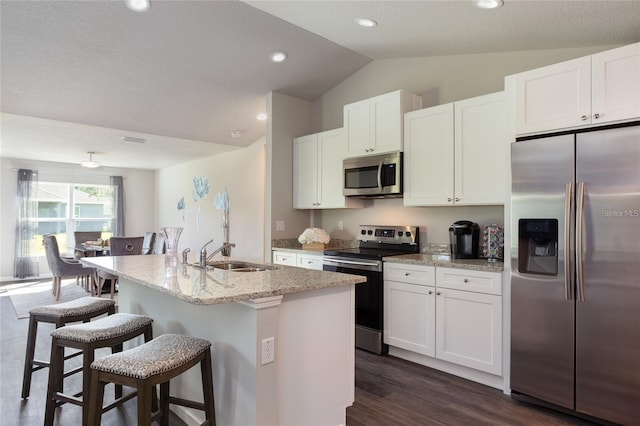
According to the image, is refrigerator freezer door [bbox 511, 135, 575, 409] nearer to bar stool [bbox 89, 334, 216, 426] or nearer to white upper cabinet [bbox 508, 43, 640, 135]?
white upper cabinet [bbox 508, 43, 640, 135]

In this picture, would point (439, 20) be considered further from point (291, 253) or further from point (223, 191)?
point (223, 191)

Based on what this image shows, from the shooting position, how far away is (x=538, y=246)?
255 centimetres

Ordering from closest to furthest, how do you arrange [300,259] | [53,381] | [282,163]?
[53,381] → [300,259] → [282,163]

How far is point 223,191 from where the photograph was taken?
22.5 feet

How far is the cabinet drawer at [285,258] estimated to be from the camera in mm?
4281

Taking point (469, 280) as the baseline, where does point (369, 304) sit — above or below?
below

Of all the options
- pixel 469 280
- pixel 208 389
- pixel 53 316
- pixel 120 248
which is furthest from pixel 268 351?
pixel 120 248

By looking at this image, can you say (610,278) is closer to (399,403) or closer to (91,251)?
(399,403)

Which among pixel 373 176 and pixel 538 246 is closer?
pixel 538 246

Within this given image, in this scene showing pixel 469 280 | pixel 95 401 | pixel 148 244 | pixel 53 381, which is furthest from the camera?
pixel 148 244

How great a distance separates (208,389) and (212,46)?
9.47 feet

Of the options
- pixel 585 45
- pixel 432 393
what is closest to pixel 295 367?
pixel 432 393

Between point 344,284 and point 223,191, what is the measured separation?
514 cm

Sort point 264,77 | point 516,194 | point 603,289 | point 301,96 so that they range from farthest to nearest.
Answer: point 301,96
point 264,77
point 516,194
point 603,289
